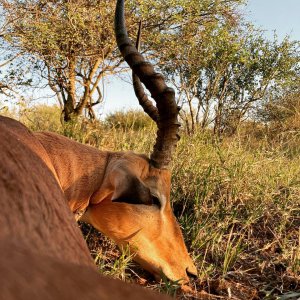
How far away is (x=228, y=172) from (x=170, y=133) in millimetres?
1658

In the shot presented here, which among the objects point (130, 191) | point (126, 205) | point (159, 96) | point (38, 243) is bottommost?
point (38, 243)

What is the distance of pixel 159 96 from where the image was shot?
3.63 m

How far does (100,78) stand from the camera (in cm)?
1268

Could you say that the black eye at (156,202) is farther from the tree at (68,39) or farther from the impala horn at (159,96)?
the tree at (68,39)

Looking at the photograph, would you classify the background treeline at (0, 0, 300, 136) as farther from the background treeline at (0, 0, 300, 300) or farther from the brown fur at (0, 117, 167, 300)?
the brown fur at (0, 117, 167, 300)

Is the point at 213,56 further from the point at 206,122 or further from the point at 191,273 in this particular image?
the point at 191,273

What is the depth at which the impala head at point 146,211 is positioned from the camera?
11.4ft

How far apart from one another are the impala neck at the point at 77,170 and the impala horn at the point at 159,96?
429mm

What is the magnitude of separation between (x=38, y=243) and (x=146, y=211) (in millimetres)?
2193

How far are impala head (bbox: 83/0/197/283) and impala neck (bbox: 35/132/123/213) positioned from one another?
0.24 ft

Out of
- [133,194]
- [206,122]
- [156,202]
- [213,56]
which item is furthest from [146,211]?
[213,56]

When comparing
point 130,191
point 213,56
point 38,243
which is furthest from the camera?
point 213,56

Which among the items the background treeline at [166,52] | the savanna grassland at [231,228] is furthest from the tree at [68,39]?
the savanna grassland at [231,228]

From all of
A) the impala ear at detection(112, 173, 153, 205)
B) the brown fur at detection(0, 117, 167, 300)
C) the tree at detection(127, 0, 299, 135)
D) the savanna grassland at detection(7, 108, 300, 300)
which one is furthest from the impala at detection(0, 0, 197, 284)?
the tree at detection(127, 0, 299, 135)
